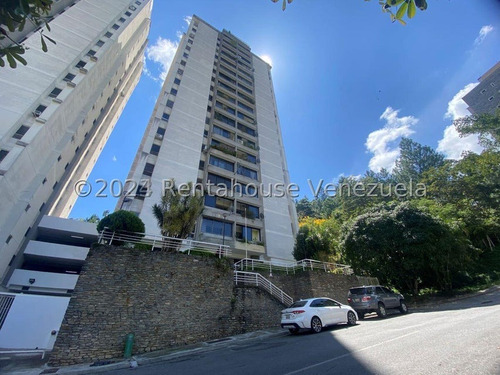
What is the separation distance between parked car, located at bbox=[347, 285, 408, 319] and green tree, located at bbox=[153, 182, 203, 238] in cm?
989

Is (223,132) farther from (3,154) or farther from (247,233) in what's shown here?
(3,154)

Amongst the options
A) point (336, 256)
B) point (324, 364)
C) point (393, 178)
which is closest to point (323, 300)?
point (324, 364)

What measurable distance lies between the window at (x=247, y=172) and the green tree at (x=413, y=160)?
2865 centimetres

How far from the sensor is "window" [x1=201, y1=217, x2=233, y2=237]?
21.5 meters

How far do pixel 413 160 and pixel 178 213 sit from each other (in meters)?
45.9

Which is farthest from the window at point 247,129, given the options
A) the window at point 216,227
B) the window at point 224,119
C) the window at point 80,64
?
the window at point 80,64

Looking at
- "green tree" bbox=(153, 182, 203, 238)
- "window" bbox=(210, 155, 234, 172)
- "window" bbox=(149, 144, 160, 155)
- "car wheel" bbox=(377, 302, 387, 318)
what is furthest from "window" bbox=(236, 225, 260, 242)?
"car wheel" bbox=(377, 302, 387, 318)

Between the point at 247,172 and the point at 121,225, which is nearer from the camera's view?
the point at 121,225

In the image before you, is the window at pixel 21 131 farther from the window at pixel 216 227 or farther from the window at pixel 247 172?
the window at pixel 247 172

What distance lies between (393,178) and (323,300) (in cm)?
4227

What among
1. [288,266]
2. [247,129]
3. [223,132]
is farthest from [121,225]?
[247,129]

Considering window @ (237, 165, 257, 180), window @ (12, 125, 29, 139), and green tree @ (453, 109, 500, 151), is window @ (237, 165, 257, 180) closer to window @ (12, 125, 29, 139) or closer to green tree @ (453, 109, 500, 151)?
window @ (12, 125, 29, 139)

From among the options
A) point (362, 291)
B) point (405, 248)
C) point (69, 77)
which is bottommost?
point (362, 291)

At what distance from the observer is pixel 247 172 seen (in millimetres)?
28734
